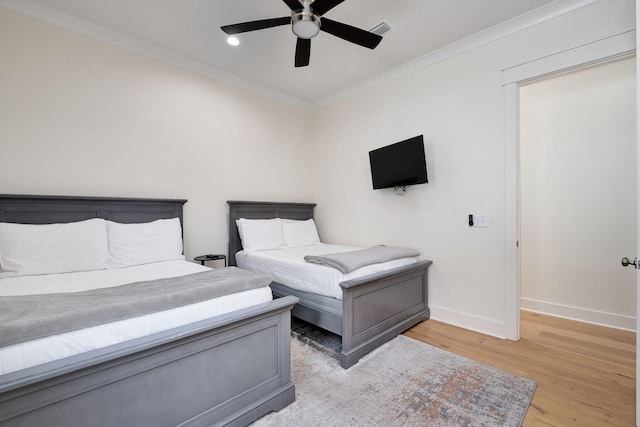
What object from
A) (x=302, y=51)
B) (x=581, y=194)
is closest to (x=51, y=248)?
(x=302, y=51)

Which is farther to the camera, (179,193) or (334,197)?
(334,197)

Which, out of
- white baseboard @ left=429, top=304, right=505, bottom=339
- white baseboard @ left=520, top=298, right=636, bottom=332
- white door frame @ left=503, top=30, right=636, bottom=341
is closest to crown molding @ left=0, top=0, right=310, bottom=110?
white door frame @ left=503, top=30, right=636, bottom=341

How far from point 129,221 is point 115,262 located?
55 centimetres

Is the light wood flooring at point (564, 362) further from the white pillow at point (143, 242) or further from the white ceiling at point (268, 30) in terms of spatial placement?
the white ceiling at point (268, 30)

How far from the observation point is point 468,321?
2912 millimetres

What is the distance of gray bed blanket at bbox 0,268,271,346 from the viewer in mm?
1083

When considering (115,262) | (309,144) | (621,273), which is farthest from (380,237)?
(115,262)

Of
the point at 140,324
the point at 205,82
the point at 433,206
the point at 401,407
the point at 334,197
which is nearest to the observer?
the point at 140,324

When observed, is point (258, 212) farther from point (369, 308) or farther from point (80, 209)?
point (369, 308)

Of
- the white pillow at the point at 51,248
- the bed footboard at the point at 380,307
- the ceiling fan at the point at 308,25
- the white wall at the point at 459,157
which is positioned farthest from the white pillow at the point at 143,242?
Result: the white wall at the point at 459,157

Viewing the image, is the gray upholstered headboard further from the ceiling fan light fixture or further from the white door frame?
the white door frame

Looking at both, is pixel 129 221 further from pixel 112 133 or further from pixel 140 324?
pixel 140 324

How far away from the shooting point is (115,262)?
248cm

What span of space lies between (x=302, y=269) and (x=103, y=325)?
1.58 meters
